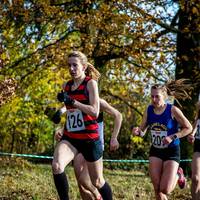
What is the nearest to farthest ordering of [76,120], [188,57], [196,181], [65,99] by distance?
[65,99] → [76,120] → [196,181] → [188,57]

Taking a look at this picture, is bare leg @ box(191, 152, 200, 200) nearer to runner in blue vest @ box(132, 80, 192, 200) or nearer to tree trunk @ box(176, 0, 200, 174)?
runner in blue vest @ box(132, 80, 192, 200)

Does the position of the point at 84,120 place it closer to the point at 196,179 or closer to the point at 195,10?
the point at 196,179

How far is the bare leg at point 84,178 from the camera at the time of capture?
20.7 ft

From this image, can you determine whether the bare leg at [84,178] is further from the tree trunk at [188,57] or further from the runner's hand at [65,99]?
the tree trunk at [188,57]

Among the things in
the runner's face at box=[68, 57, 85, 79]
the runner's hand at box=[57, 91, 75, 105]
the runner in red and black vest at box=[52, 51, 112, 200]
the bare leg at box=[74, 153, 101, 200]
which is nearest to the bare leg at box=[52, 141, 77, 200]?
the runner in red and black vest at box=[52, 51, 112, 200]

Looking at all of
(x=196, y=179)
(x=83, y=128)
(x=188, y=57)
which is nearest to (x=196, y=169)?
(x=196, y=179)

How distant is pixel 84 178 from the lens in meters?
6.35

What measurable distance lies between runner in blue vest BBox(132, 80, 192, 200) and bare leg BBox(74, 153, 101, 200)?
796 mm

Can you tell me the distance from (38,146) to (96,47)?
13839mm

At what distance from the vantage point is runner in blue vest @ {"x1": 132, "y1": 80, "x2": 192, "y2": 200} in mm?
6578

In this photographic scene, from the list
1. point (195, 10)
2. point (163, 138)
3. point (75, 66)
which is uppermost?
point (195, 10)

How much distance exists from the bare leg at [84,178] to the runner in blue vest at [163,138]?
80 cm

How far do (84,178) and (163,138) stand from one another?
45.9 inches

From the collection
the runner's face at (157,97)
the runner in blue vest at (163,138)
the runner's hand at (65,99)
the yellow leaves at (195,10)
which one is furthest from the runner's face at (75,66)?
the yellow leaves at (195,10)
